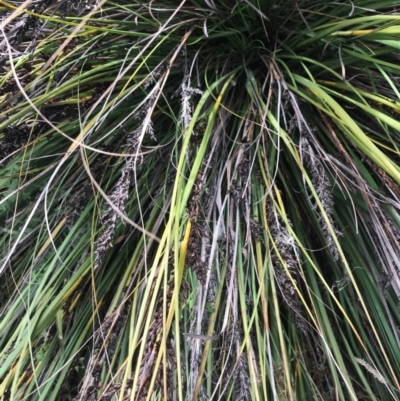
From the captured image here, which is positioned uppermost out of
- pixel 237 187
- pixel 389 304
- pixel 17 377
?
pixel 237 187

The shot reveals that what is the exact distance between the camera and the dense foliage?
2.31 feet

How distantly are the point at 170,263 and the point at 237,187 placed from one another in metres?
0.20

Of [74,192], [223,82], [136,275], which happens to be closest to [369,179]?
[223,82]

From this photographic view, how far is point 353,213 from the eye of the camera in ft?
2.74

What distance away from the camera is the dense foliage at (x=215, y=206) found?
2.31ft

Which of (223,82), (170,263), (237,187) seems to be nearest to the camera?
(170,263)

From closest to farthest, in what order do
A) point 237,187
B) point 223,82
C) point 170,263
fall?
point 170,263
point 237,187
point 223,82

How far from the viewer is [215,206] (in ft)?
2.63

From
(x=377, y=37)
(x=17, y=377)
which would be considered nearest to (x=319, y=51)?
(x=377, y=37)

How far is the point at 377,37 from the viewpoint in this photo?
802 mm

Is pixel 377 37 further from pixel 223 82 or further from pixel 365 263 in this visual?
pixel 365 263

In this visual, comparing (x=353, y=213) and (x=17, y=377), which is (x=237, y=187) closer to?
(x=353, y=213)

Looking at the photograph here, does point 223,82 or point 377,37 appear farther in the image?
point 223,82

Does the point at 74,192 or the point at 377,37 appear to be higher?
the point at 377,37
